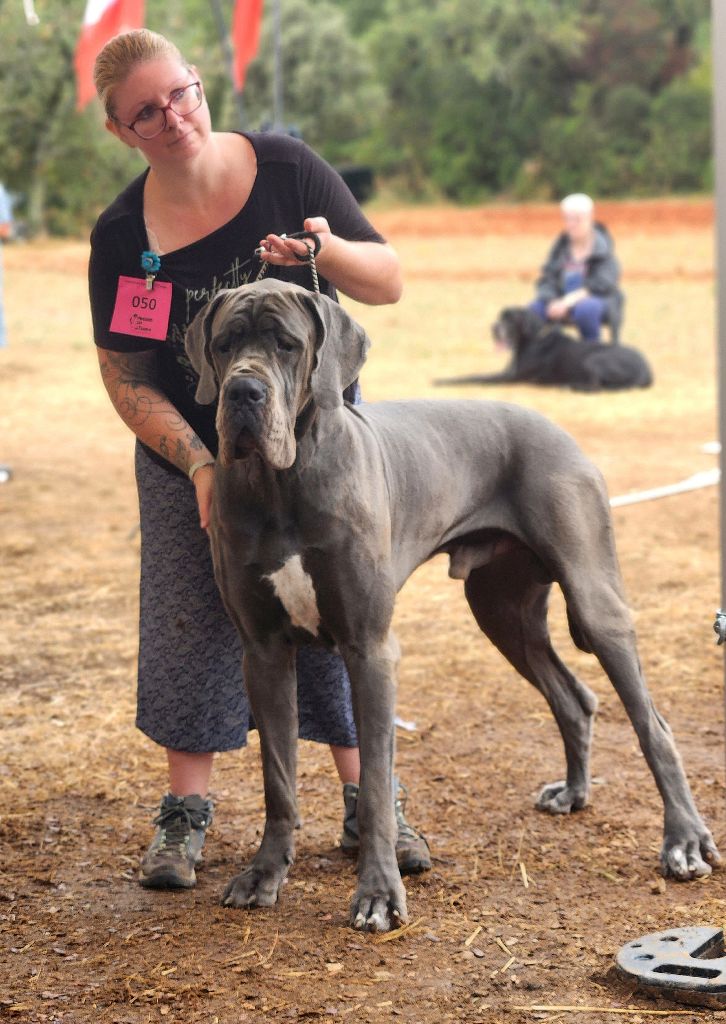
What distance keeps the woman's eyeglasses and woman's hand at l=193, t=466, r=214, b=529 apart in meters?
0.80

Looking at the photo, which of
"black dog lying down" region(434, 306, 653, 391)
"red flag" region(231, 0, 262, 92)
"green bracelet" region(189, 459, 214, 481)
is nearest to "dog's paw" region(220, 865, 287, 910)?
"green bracelet" region(189, 459, 214, 481)

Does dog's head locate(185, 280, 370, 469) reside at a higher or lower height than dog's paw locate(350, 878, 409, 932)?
higher

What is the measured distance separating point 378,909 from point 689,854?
86cm

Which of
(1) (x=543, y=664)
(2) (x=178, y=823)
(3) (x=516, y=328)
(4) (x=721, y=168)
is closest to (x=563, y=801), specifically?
(1) (x=543, y=664)

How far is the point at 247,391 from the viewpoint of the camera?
2854 millimetres

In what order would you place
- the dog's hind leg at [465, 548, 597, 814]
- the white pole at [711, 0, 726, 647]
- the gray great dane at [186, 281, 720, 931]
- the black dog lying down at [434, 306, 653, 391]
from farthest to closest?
the black dog lying down at [434, 306, 653, 391]
the dog's hind leg at [465, 548, 597, 814]
the gray great dane at [186, 281, 720, 931]
the white pole at [711, 0, 726, 647]

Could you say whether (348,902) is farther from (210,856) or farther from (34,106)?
(34,106)

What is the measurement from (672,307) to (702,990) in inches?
735

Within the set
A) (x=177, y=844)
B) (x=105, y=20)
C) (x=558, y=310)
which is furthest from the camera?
(x=558, y=310)

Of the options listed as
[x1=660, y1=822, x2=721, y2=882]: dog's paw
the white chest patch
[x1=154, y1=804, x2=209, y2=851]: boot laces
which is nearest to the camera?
the white chest patch

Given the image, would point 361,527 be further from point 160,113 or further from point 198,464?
point 160,113

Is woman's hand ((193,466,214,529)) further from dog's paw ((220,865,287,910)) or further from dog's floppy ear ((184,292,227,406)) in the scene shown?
dog's paw ((220,865,287,910))

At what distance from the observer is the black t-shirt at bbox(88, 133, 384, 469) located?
3.37m

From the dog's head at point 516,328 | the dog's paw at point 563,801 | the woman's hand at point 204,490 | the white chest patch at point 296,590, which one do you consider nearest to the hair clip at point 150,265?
the woman's hand at point 204,490
